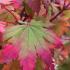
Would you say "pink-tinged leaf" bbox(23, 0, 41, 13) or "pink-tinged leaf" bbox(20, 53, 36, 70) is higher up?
"pink-tinged leaf" bbox(23, 0, 41, 13)

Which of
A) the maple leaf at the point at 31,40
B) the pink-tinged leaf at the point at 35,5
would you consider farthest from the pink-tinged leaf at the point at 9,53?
the pink-tinged leaf at the point at 35,5

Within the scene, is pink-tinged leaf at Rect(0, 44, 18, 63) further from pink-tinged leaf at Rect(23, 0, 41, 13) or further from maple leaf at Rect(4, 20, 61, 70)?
pink-tinged leaf at Rect(23, 0, 41, 13)

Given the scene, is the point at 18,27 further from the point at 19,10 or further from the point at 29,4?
the point at 19,10

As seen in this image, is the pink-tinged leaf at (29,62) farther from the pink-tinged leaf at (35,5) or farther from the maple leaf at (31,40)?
the pink-tinged leaf at (35,5)

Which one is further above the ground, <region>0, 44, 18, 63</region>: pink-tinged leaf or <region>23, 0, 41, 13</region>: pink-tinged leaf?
<region>23, 0, 41, 13</region>: pink-tinged leaf

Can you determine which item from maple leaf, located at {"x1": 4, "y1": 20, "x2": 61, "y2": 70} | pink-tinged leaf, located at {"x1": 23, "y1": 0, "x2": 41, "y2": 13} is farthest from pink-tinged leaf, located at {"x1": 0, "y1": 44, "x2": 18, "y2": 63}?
pink-tinged leaf, located at {"x1": 23, "y1": 0, "x2": 41, "y2": 13}

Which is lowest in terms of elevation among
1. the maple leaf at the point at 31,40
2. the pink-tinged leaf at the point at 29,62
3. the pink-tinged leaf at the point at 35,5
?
the pink-tinged leaf at the point at 29,62

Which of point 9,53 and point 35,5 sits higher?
point 35,5

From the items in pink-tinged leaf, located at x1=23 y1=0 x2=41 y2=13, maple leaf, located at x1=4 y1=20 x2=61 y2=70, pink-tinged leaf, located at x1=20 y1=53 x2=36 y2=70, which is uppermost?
pink-tinged leaf, located at x1=23 y1=0 x2=41 y2=13

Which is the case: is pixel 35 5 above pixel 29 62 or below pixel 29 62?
above

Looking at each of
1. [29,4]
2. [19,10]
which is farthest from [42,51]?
[19,10]

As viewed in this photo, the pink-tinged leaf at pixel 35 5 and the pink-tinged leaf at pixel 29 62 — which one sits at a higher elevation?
the pink-tinged leaf at pixel 35 5
